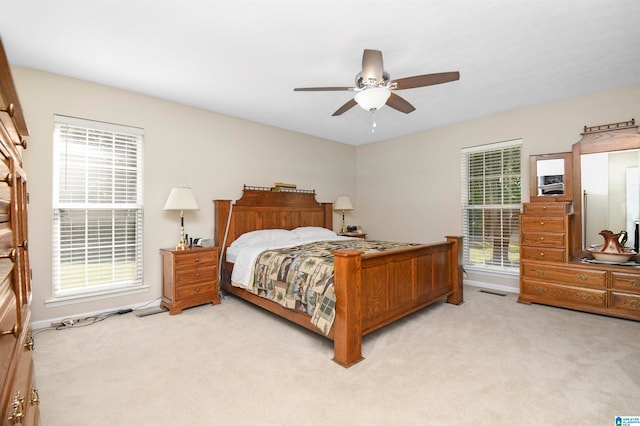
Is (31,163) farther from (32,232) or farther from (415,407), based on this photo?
(415,407)

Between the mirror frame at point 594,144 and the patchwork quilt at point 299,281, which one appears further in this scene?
the mirror frame at point 594,144

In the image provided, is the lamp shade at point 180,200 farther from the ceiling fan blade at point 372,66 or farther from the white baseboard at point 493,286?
the white baseboard at point 493,286

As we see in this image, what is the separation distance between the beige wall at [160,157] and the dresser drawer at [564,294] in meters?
3.52

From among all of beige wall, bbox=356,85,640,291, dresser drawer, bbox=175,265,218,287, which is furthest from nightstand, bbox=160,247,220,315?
beige wall, bbox=356,85,640,291

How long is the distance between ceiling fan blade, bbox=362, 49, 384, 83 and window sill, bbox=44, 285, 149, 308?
3.47 meters

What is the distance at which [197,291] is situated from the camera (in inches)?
143

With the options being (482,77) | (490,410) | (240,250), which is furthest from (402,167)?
(490,410)

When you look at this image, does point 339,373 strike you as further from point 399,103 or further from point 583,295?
point 583,295

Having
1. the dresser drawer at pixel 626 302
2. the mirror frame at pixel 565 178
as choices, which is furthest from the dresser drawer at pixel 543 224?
the dresser drawer at pixel 626 302

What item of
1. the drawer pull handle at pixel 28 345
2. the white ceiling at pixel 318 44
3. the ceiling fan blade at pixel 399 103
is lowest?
the drawer pull handle at pixel 28 345

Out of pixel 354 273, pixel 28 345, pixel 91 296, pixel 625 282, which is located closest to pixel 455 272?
pixel 625 282

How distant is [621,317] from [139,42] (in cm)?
537

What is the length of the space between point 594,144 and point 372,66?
130 inches

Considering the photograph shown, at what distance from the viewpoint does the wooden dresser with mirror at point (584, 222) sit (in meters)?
3.29
